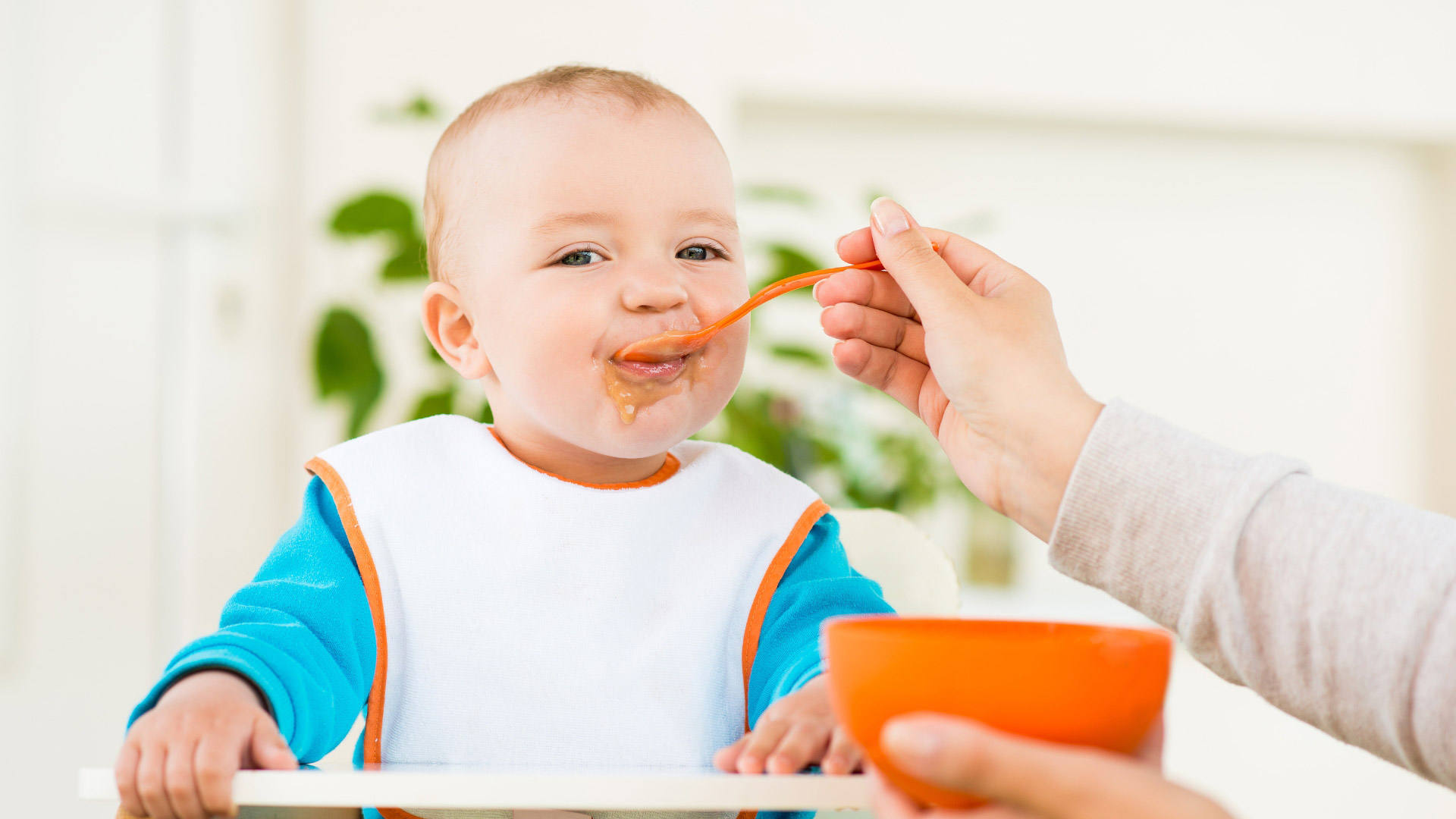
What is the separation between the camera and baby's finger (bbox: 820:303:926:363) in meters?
0.93

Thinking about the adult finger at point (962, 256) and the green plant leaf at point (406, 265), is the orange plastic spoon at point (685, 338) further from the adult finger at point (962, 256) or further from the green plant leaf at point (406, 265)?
the green plant leaf at point (406, 265)

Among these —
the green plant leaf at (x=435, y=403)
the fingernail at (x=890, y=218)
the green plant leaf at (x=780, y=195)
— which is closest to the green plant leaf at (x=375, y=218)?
the green plant leaf at (x=435, y=403)

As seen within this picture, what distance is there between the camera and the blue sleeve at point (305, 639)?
0.69 meters

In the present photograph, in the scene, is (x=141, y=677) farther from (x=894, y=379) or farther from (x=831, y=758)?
(x=831, y=758)

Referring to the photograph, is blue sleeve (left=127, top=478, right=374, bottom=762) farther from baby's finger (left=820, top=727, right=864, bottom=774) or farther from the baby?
baby's finger (left=820, top=727, right=864, bottom=774)

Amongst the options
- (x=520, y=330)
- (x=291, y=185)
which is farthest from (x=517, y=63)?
(x=520, y=330)

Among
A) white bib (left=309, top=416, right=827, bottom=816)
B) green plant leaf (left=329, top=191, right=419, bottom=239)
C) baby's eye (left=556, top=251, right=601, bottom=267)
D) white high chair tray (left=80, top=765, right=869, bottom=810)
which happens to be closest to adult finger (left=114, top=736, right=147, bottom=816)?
white high chair tray (left=80, top=765, right=869, bottom=810)

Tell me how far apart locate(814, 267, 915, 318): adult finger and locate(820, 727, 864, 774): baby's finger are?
382 millimetres

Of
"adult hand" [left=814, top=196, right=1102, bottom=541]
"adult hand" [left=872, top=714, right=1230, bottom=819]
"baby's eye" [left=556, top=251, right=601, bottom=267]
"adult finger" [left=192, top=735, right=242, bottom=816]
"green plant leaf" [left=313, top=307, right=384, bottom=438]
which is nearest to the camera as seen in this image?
"adult hand" [left=872, top=714, right=1230, bottom=819]

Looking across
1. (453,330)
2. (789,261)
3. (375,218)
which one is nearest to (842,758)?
→ (453,330)

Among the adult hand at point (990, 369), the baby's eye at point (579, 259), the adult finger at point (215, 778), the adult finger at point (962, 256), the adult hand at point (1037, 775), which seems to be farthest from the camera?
the baby's eye at point (579, 259)

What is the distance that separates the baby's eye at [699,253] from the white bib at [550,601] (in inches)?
7.1

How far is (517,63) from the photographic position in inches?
112

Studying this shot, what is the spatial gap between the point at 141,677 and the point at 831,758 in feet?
7.01
